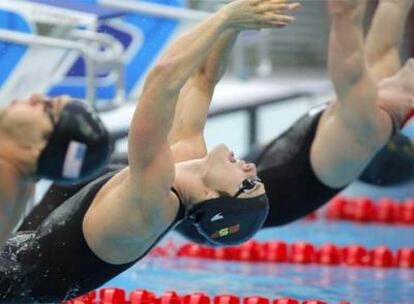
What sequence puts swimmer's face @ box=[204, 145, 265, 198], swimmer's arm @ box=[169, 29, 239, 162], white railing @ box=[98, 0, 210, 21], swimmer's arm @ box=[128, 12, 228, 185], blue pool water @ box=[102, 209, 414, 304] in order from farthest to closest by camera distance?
white railing @ box=[98, 0, 210, 21]
blue pool water @ box=[102, 209, 414, 304]
swimmer's arm @ box=[169, 29, 239, 162]
swimmer's face @ box=[204, 145, 265, 198]
swimmer's arm @ box=[128, 12, 228, 185]

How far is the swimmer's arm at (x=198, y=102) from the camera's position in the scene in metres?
4.23

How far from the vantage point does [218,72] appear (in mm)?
4270

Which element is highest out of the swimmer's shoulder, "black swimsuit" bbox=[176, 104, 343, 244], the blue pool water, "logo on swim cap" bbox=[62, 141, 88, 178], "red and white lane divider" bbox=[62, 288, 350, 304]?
"logo on swim cap" bbox=[62, 141, 88, 178]

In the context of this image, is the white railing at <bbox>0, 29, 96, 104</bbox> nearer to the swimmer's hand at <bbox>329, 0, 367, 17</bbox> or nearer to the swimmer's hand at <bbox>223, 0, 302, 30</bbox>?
the swimmer's hand at <bbox>329, 0, 367, 17</bbox>

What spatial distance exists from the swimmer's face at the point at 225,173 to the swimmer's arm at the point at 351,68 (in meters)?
0.85

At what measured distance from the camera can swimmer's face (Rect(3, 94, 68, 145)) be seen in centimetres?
303

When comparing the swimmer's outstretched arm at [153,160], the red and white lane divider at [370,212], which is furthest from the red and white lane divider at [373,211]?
the swimmer's outstretched arm at [153,160]

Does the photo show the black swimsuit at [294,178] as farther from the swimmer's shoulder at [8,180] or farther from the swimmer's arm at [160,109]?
the swimmer's shoulder at [8,180]

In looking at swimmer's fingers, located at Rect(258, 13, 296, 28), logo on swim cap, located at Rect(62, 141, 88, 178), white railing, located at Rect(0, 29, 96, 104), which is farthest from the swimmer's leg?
logo on swim cap, located at Rect(62, 141, 88, 178)

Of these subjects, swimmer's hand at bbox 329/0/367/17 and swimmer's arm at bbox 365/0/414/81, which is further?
swimmer's arm at bbox 365/0/414/81

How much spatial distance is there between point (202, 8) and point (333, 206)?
2.19m

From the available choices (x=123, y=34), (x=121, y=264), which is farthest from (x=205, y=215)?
(x=123, y=34)

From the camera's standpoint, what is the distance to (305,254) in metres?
5.70

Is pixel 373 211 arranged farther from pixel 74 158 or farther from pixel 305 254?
pixel 74 158
